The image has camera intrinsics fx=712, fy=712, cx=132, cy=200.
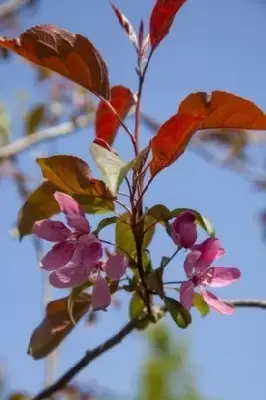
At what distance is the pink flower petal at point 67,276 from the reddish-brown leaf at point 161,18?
29cm

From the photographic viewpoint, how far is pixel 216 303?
30.6 inches

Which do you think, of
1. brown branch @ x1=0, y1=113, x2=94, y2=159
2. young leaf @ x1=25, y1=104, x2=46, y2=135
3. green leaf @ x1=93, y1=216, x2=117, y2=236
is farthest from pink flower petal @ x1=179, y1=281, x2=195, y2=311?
young leaf @ x1=25, y1=104, x2=46, y2=135

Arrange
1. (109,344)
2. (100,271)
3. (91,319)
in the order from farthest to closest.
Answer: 1. (91,319)
2. (109,344)
3. (100,271)

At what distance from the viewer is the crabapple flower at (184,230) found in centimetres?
75

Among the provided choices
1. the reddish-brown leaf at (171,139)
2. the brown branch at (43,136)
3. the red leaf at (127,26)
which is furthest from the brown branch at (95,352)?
the brown branch at (43,136)

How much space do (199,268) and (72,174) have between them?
0.56 ft

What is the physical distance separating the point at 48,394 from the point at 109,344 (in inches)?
5.0

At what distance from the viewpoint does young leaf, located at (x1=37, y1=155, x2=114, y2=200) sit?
2.51 feet

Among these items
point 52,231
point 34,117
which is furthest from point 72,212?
point 34,117

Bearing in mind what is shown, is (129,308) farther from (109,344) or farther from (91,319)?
(91,319)

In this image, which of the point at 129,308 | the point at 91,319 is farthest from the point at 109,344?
the point at 91,319

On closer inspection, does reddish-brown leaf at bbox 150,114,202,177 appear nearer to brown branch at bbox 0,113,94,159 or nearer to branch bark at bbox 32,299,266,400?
branch bark at bbox 32,299,266,400

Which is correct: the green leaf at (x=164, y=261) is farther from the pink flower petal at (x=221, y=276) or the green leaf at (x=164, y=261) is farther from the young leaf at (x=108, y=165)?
the young leaf at (x=108, y=165)

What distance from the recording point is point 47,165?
767mm
